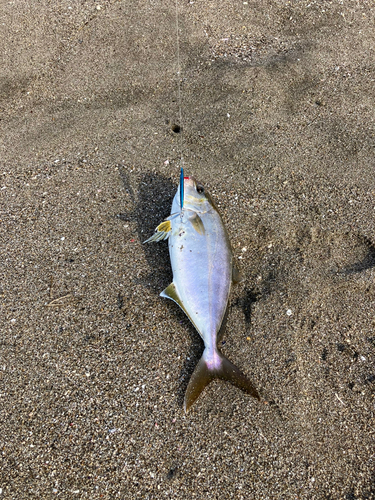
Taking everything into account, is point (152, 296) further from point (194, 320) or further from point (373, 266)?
point (373, 266)

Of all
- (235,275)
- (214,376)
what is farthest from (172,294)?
(214,376)

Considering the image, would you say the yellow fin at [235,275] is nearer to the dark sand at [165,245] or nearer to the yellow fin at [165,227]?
the dark sand at [165,245]

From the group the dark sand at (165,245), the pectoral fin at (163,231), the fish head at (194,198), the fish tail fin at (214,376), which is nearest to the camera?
the dark sand at (165,245)

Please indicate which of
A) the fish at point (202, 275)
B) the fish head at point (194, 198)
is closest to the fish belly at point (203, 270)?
the fish at point (202, 275)

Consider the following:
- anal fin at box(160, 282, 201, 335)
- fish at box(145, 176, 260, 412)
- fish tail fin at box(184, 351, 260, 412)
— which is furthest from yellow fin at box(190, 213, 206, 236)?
fish tail fin at box(184, 351, 260, 412)

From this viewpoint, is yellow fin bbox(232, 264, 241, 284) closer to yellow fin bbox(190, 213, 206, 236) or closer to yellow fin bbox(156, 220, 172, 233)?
yellow fin bbox(190, 213, 206, 236)

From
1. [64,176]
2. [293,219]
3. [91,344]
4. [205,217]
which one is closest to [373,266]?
[293,219]

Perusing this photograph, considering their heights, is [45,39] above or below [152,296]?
above
